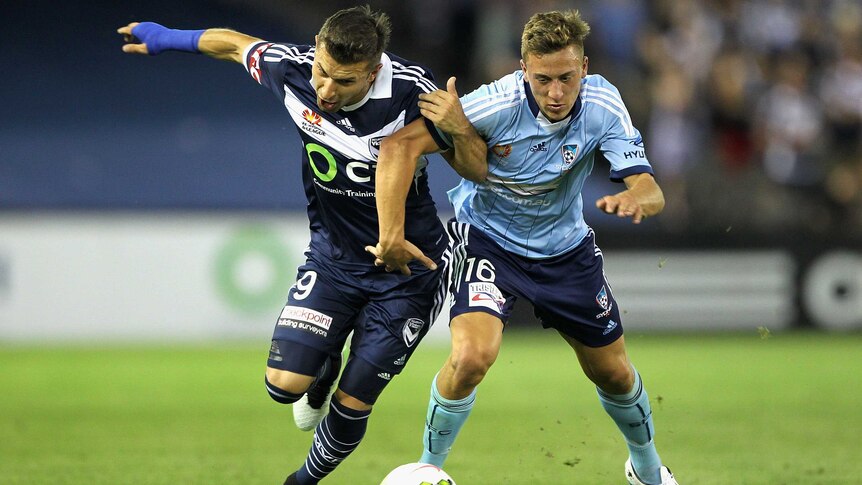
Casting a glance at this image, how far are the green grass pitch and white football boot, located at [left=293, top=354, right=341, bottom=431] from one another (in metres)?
0.35

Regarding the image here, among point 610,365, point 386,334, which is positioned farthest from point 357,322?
point 610,365

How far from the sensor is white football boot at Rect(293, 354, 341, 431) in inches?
260

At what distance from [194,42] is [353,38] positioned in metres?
1.20

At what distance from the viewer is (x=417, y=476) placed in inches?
221

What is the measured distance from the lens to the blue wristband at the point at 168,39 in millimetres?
6445

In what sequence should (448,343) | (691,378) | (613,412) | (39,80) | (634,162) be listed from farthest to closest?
1. (39,80)
2. (448,343)
3. (691,378)
4. (613,412)
5. (634,162)

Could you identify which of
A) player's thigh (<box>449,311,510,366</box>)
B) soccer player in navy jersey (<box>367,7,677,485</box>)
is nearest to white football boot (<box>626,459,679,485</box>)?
soccer player in navy jersey (<box>367,7,677,485</box>)

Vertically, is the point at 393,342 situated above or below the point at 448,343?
above

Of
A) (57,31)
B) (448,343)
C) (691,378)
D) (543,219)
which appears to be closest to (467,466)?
(543,219)

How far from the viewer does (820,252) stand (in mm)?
14914

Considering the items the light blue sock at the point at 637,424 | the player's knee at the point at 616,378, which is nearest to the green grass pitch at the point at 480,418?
the light blue sock at the point at 637,424

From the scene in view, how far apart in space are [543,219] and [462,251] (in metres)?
0.44

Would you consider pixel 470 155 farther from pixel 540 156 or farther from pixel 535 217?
pixel 535 217

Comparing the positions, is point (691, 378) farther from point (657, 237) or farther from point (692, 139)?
point (692, 139)
